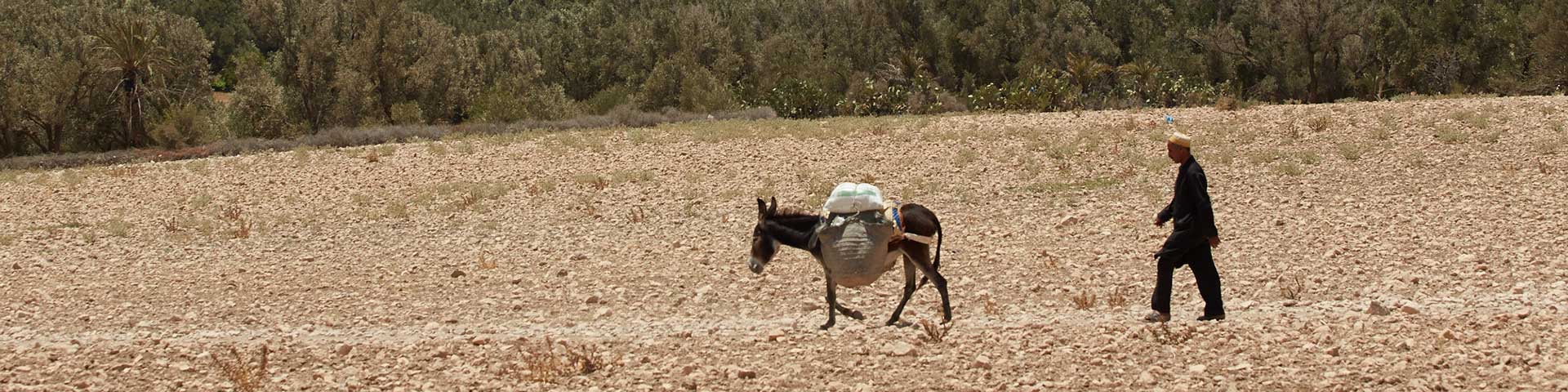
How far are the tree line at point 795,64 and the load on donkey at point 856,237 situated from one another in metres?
25.5

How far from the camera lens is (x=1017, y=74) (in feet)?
166

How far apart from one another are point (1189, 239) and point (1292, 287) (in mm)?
2427

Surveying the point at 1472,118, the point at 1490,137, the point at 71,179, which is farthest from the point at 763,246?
the point at 71,179

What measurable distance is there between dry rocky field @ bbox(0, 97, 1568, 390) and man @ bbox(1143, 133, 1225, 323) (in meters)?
0.28

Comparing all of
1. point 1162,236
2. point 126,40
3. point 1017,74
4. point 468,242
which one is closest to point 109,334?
point 468,242

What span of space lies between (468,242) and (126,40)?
24.4m

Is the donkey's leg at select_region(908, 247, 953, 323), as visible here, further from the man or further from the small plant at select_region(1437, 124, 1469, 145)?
the small plant at select_region(1437, 124, 1469, 145)

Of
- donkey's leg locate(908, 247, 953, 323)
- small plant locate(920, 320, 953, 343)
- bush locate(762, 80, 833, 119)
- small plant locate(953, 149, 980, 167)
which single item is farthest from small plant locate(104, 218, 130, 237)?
bush locate(762, 80, 833, 119)

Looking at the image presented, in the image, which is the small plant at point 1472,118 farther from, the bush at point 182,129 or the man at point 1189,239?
the bush at point 182,129

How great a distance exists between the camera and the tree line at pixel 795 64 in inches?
1515

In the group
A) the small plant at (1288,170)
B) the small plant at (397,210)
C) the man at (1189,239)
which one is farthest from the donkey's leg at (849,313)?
the small plant at (397,210)

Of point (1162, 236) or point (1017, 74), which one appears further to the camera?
point (1017, 74)

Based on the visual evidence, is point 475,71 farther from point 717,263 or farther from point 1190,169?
point 1190,169

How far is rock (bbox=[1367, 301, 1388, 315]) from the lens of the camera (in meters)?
9.78
